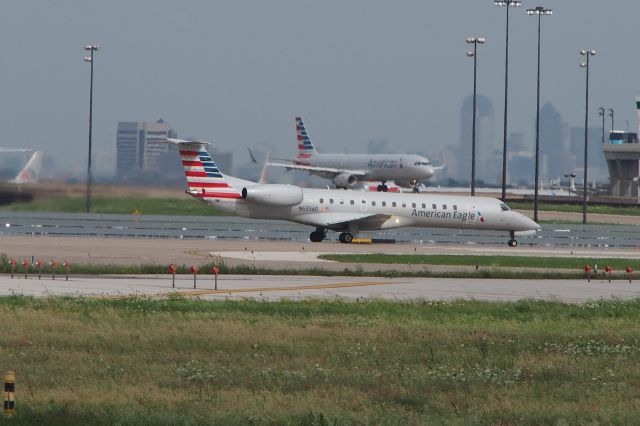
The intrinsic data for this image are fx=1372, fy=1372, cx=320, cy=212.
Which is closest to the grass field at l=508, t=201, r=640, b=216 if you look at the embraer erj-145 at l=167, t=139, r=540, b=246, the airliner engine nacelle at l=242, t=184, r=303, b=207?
the embraer erj-145 at l=167, t=139, r=540, b=246

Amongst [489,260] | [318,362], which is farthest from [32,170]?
[318,362]

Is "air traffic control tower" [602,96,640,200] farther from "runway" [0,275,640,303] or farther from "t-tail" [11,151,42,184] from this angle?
"runway" [0,275,640,303]

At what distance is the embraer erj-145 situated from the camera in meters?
63.2

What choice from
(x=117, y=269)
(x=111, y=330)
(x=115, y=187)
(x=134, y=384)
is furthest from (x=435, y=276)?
(x=115, y=187)

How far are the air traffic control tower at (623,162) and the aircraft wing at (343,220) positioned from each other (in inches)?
4401

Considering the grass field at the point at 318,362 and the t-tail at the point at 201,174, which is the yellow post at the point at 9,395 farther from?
the t-tail at the point at 201,174

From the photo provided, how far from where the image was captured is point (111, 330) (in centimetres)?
2625

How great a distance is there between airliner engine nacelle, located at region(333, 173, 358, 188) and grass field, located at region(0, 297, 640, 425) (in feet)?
339

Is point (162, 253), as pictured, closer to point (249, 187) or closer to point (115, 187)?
point (249, 187)

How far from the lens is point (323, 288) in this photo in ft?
125

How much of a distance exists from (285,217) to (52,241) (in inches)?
472

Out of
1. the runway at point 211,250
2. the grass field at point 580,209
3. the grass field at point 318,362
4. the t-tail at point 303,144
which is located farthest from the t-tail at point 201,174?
the t-tail at point 303,144

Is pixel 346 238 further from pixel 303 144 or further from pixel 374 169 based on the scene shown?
pixel 303 144

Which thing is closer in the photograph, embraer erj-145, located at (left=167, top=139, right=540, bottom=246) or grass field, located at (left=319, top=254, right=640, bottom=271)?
grass field, located at (left=319, top=254, right=640, bottom=271)
